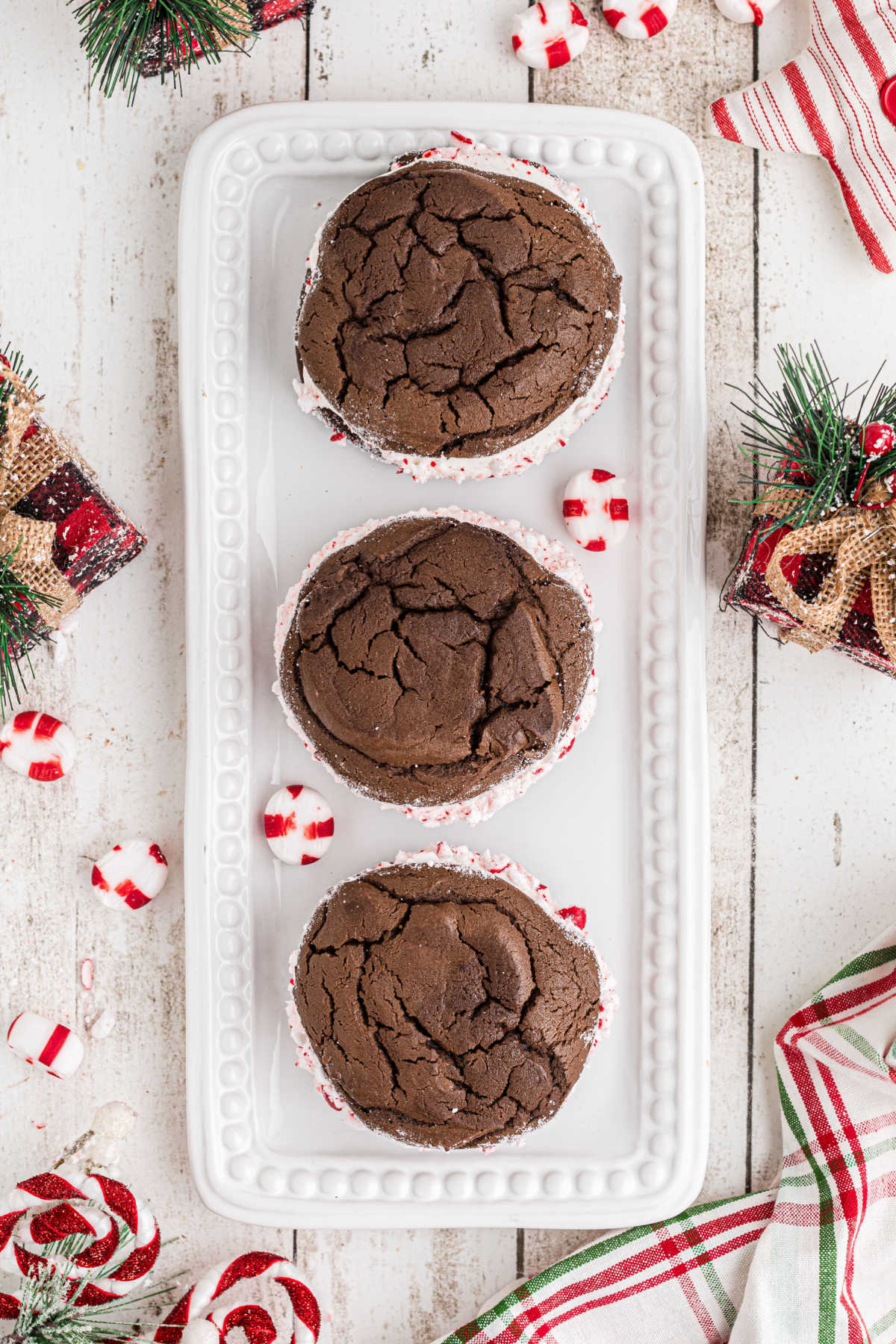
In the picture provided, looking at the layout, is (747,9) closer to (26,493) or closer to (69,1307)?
(26,493)

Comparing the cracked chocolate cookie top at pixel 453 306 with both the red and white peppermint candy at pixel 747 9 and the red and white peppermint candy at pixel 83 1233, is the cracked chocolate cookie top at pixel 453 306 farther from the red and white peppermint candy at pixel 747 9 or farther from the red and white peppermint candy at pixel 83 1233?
the red and white peppermint candy at pixel 83 1233

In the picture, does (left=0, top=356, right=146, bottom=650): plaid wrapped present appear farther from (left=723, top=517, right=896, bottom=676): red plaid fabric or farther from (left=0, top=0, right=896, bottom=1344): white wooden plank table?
(left=723, top=517, right=896, bottom=676): red plaid fabric

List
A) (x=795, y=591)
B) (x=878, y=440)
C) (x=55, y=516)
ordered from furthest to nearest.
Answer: (x=55, y=516) < (x=795, y=591) < (x=878, y=440)

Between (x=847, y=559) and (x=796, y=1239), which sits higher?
(x=847, y=559)

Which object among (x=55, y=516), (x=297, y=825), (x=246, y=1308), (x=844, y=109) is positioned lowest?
(x=246, y=1308)

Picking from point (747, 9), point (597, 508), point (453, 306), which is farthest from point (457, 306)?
point (747, 9)

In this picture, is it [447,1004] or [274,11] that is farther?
[274,11]

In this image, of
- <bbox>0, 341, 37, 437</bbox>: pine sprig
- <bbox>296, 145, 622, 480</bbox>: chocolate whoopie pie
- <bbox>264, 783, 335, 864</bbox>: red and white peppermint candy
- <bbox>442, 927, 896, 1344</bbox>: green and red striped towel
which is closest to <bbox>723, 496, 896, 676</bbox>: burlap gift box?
<bbox>296, 145, 622, 480</bbox>: chocolate whoopie pie

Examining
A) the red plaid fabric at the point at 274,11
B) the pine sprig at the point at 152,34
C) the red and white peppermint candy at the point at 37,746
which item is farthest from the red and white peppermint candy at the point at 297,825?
the red plaid fabric at the point at 274,11
